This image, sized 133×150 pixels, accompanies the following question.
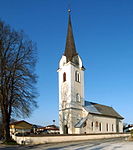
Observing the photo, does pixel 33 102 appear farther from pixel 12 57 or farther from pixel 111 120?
pixel 111 120

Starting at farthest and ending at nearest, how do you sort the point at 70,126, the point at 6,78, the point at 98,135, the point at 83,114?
the point at 83,114
the point at 70,126
the point at 98,135
the point at 6,78

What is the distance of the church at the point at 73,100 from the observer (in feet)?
136

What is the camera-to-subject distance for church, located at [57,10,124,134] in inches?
1635

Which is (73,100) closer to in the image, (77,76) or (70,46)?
(77,76)

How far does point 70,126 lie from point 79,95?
6.60m

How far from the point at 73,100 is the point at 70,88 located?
2374 mm

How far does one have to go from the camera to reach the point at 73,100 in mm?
42188

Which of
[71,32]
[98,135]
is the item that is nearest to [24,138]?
[98,135]

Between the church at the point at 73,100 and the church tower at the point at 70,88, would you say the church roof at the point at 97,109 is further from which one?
the church tower at the point at 70,88

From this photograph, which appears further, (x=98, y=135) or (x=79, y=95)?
(x=79, y=95)

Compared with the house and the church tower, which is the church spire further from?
the house

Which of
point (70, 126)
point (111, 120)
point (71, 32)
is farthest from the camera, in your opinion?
point (111, 120)

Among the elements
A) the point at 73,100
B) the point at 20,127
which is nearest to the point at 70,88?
the point at 73,100

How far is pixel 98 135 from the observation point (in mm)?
36500
